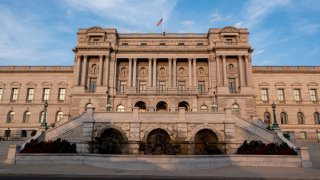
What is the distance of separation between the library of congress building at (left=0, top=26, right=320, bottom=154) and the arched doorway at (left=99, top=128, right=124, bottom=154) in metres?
15.2

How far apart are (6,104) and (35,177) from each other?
1847 inches

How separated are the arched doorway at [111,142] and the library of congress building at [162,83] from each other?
15244 millimetres

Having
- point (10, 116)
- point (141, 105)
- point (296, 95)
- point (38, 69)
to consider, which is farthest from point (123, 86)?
point (296, 95)

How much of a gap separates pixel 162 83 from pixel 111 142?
29481mm

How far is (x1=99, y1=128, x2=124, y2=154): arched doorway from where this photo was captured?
2294cm

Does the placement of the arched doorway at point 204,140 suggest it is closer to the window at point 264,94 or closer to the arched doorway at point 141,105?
the arched doorway at point 141,105

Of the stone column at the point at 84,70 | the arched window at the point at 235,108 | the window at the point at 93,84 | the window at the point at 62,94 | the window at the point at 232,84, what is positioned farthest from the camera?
the window at the point at 62,94

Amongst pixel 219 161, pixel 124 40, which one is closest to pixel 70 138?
pixel 219 161

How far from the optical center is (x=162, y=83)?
169 feet

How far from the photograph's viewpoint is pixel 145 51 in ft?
169

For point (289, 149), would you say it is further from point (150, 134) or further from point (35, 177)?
point (35, 177)

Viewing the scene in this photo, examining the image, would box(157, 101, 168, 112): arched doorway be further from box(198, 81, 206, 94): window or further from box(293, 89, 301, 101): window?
box(293, 89, 301, 101): window

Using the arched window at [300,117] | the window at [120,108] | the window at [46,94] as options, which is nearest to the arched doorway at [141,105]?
the window at [120,108]

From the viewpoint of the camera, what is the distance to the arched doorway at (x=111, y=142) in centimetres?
2294
